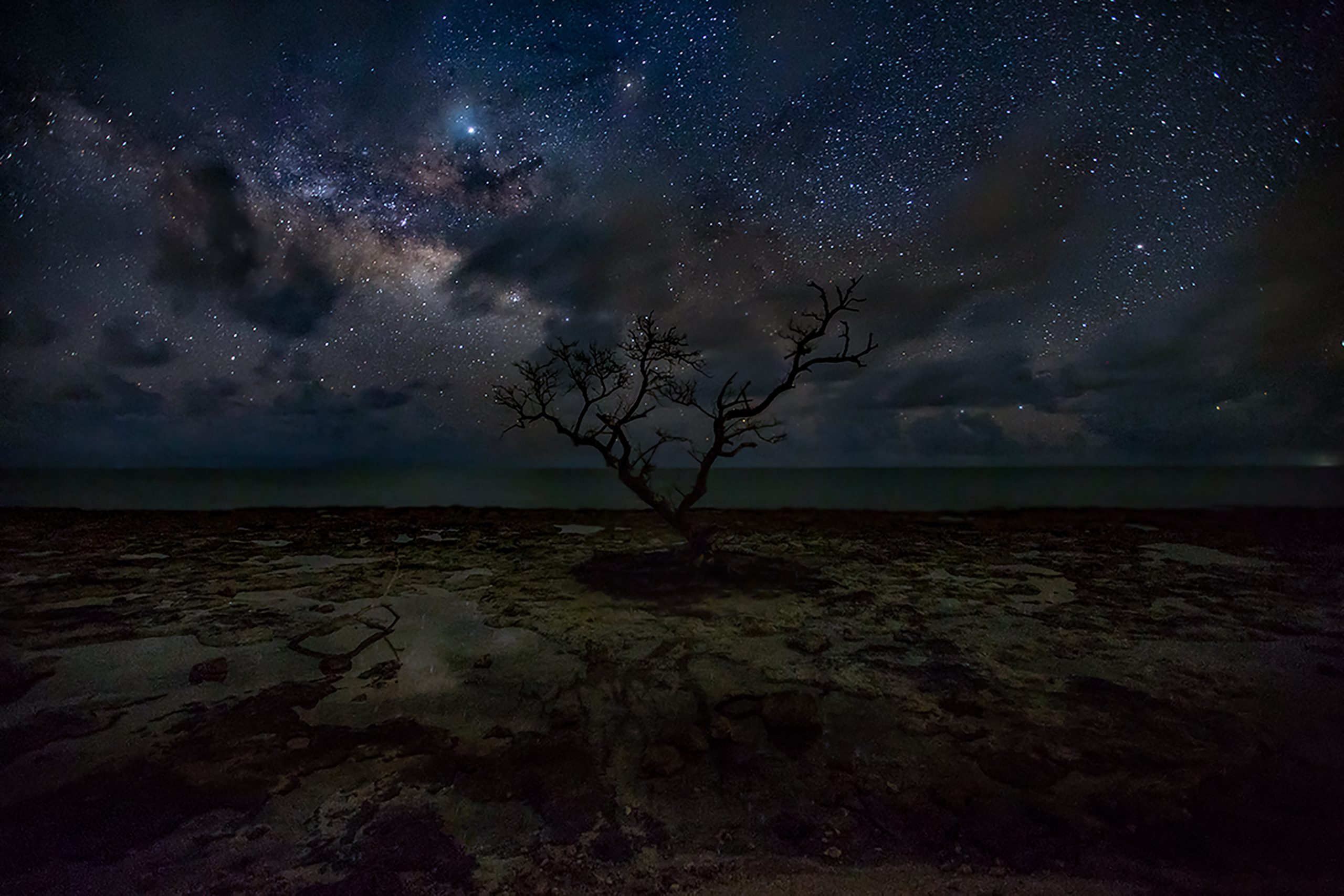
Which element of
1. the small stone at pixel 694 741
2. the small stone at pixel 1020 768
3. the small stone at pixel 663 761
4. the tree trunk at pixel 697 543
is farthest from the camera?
the tree trunk at pixel 697 543

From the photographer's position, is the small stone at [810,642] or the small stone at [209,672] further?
the small stone at [810,642]

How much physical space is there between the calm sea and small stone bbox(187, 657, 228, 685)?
99.4 ft

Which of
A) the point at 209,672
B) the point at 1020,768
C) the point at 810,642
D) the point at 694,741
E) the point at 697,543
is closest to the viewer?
the point at 1020,768

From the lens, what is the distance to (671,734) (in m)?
6.16

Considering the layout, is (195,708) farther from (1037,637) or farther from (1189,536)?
(1189,536)

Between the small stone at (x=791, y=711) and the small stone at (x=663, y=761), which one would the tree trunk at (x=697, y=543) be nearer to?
the small stone at (x=791, y=711)

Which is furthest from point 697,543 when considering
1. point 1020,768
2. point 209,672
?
point 209,672

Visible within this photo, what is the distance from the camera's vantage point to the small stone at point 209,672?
7.48 m

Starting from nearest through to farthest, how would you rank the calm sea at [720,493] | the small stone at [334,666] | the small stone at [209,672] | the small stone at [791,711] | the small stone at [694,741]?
1. the small stone at [694,741]
2. the small stone at [791,711]
3. the small stone at [209,672]
4. the small stone at [334,666]
5. the calm sea at [720,493]

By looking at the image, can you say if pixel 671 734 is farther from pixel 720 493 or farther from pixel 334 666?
pixel 720 493

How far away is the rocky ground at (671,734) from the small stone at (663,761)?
49 millimetres

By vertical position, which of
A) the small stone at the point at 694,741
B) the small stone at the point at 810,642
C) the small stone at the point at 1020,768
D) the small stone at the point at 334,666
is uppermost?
the small stone at the point at 334,666

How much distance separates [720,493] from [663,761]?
7748 centimetres

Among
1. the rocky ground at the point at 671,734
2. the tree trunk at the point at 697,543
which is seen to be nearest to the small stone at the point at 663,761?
the rocky ground at the point at 671,734
